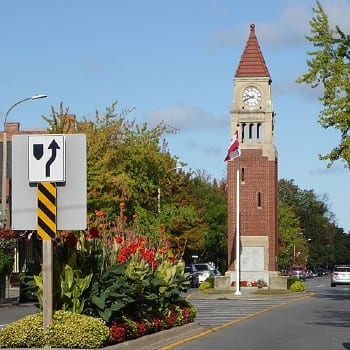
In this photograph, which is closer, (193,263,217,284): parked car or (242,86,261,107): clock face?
(242,86,261,107): clock face

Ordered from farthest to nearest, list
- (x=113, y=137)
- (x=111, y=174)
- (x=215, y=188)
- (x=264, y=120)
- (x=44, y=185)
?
1. (x=215, y=188)
2. (x=264, y=120)
3. (x=113, y=137)
4. (x=111, y=174)
5. (x=44, y=185)

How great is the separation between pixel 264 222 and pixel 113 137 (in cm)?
1271

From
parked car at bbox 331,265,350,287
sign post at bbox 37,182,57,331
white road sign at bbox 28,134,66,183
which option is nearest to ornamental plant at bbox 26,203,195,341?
sign post at bbox 37,182,57,331

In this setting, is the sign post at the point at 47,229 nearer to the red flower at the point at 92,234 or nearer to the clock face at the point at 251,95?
the red flower at the point at 92,234

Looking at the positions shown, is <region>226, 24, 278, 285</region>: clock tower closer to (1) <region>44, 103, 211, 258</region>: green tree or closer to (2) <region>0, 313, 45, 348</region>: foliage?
(1) <region>44, 103, 211, 258</region>: green tree

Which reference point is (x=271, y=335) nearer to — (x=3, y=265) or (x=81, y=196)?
(x=81, y=196)

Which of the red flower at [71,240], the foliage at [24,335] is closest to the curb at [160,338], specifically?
the foliage at [24,335]

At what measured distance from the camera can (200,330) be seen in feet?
77.6

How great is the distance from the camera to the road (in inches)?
789

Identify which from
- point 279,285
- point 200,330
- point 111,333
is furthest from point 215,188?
point 111,333

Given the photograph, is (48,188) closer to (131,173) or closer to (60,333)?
(60,333)

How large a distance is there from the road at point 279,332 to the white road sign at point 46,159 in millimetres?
4978

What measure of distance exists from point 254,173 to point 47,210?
5033cm

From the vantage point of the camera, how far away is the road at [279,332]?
2003 centimetres
